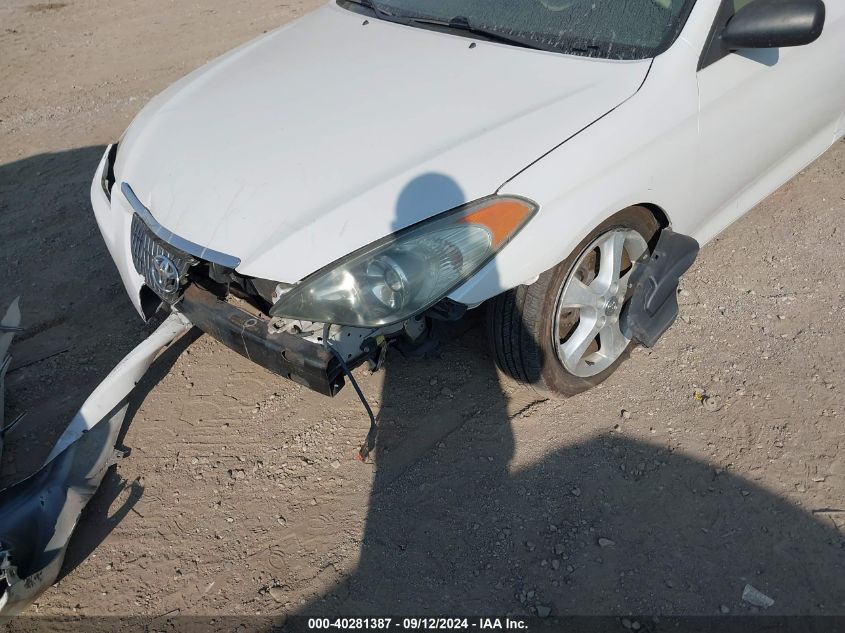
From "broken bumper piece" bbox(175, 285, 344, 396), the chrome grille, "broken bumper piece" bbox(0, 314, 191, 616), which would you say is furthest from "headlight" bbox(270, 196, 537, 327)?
"broken bumper piece" bbox(0, 314, 191, 616)

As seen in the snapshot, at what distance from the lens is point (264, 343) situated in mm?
2377

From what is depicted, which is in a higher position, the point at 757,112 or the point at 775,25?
the point at 775,25

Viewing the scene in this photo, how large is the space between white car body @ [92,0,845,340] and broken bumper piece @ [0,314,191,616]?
0.30 metres

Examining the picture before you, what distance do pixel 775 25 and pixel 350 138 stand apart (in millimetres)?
1510

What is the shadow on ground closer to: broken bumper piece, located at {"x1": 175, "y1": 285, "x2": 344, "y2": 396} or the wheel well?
broken bumper piece, located at {"x1": 175, "y1": 285, "x2": 344, "y2": 396}

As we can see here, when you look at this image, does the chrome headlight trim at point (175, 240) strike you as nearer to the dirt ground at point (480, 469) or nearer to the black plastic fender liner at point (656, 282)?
the dirt ground at point (480, 469)

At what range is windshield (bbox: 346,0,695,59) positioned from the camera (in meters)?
2.59

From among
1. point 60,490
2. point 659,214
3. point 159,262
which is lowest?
point 60,490

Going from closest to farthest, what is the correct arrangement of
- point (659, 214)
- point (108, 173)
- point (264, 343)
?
point (264, 343)
point (659, 214)
point (108, 173)

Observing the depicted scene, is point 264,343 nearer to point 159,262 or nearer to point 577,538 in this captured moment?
point 159,262

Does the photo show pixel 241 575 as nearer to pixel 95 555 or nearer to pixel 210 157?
pixel 95 555

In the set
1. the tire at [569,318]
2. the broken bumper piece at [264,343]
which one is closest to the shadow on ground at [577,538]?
the tire at [569,318]

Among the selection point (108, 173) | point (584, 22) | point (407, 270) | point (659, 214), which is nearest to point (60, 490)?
point (108, 173)

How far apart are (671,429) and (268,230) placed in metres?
1.72
